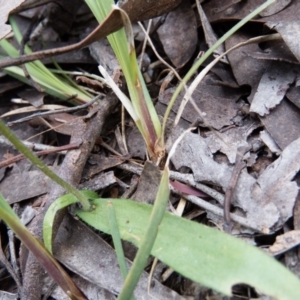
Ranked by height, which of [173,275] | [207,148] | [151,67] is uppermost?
[151,67]

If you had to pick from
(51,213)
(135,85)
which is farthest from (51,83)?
(51,213)

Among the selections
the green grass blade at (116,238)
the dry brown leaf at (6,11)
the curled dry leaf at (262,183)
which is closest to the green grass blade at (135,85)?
the curled dry leaf at (262,183)

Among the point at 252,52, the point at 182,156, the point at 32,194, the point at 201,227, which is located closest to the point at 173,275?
the point at 201,227

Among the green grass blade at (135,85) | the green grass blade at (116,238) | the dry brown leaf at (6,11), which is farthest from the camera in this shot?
the dry brown leaf at (6,11)

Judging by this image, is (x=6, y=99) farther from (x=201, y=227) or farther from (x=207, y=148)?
(x=201, y=227)

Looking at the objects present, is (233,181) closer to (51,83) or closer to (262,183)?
(262,183)

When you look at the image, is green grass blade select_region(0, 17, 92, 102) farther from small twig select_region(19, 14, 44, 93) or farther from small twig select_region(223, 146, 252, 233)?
small twig select_region(223, 146, 252, 233)

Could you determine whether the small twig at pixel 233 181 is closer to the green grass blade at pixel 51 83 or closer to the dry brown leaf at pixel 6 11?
the green grass blade at pixel 51 83
